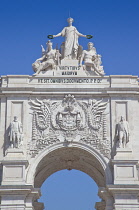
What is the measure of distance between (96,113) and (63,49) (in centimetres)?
455

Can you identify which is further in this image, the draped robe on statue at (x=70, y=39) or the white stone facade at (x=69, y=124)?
the draped robe on statue at (x=70, y=39)

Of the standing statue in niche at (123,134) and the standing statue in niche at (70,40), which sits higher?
the standing statue in niche at (70,40)

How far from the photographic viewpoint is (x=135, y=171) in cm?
2697

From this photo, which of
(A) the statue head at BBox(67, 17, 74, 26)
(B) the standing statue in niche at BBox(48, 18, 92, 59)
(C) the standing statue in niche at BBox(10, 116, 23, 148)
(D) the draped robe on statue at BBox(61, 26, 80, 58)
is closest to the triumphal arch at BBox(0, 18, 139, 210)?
(C) the standing statue in niche at BBox(10, 116, 23, 148)

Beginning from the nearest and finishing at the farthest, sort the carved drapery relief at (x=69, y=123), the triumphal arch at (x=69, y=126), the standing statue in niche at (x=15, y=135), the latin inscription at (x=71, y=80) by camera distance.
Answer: the triumphal arch at (x=69, y=126)
the standing statue in niche at (x=15, y=135)
the carved drapery relief at (x=69, y=123)
the latin inscription at (x=71, y=80)

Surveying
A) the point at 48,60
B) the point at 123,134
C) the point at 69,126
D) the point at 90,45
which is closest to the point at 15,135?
the point at 69,126

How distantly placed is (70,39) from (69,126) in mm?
5399

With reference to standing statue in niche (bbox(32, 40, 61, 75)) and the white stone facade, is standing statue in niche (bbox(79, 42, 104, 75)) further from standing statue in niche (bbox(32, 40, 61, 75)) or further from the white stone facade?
standing statue in niche (bbox(32, 40, 61, 75))

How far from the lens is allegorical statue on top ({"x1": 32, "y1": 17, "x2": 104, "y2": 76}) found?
1168 inches

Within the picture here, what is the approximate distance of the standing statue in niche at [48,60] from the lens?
29578 mm

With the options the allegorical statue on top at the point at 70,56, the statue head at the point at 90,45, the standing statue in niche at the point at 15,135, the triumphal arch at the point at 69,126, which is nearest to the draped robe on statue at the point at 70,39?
the allegorical statue on top at the point at 70,56

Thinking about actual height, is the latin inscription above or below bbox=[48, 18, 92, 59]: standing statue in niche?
below

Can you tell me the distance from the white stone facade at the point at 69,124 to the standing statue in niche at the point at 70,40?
1.79 m

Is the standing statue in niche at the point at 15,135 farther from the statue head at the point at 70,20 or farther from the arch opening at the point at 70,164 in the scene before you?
the statue head at the point at 70,20
